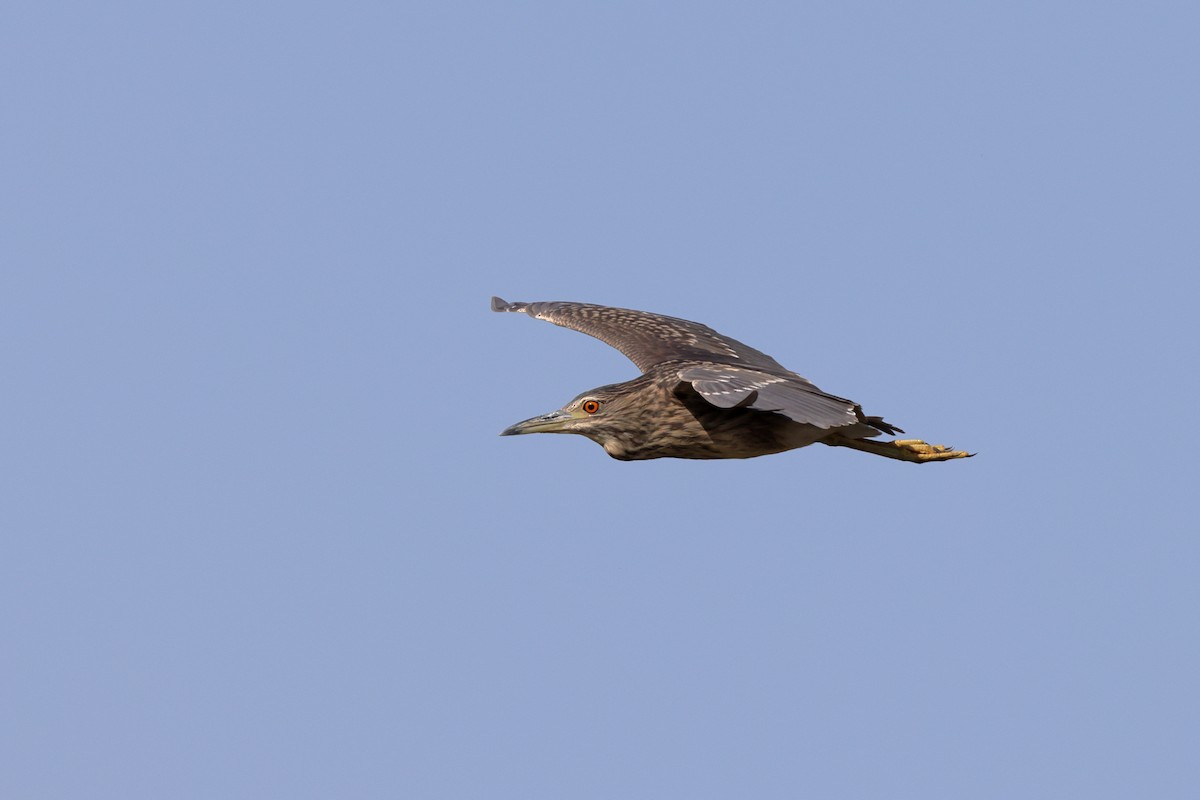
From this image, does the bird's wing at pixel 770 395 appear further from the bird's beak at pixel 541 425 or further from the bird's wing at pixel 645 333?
the bird's wing at pixel 645 333

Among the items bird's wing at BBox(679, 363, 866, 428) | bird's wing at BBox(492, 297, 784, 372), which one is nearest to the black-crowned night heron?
bird's wing at BBox(679, 363, 866, 428)

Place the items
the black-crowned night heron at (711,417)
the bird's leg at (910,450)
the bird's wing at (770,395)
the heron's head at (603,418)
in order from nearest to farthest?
the bird's wing at (770,395) → the black-crowned night heron at (711,417) → the heron's head at (603,418) → the bird's leg at (910,450)

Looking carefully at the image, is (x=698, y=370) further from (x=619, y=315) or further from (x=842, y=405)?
(x=619, y=315)

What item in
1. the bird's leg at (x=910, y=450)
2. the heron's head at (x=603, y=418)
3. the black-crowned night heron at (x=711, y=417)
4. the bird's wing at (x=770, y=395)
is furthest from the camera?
the bird's leg at (x=910, y=450)

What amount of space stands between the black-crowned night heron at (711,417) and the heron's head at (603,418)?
0.4 inches

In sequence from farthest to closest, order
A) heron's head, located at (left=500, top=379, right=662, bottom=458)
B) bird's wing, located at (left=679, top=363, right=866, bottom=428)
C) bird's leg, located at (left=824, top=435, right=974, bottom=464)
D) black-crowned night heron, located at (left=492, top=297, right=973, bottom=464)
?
1. bird's leg, located at (left=824, top=435, right=974, bottom=464)
2. heron's head, located at (left=500, top=379, right=662, bottom=458)
3. black-crowned night heron, located at (left=492, top=297, right=973, bottom=464)
4. bird's wing, located at (left=679, top=363, right=866, bottom=428)

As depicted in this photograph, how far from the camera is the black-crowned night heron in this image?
15164 millimetres

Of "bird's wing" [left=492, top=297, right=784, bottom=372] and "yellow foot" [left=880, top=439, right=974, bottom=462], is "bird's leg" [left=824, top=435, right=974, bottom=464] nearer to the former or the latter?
"yellow foot" [left=880, top=439, right=974, bottom=462]

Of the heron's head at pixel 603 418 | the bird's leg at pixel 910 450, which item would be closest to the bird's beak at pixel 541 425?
the heron's head at pixel 603 418

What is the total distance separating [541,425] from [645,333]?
348 cm

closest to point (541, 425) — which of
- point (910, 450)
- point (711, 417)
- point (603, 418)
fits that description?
point (603, 418)

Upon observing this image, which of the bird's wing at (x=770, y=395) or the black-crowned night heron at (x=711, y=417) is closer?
the bird's wing at (x=770, y=395)

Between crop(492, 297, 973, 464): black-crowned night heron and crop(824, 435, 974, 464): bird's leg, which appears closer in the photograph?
crop(492, 297, 973, 464): black-crowned night heron

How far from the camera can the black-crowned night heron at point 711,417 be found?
1516 cm
